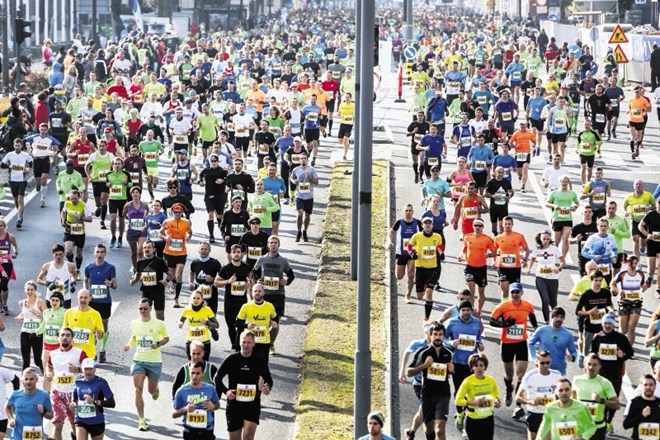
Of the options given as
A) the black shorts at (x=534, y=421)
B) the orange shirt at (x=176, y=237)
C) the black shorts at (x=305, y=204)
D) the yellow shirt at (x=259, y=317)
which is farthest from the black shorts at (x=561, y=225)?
the black shorts at (x=534, y=421)

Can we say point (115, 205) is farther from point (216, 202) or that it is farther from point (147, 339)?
point (147, 339)

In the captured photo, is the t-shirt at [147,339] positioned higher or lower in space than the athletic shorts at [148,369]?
higher

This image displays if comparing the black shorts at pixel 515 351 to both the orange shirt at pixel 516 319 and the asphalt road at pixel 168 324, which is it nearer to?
the orange shirt at pixel 516 319

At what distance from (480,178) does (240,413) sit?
13821 mm

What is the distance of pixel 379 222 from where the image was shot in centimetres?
2984

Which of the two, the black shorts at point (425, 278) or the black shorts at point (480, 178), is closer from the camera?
the black shorts at point (425, 278)

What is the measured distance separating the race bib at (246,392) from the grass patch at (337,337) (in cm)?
107

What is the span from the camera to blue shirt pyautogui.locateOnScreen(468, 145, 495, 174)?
29.7 m

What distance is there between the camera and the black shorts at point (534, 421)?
16.9 metres

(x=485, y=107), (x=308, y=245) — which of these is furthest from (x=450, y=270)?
(x=485, y=107)

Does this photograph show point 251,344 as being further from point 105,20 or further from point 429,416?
point 105,20

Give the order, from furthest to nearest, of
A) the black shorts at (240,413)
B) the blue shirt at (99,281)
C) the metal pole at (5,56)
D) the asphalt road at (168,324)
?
the metal pole at (5,56) < the blue shirt at (99,281) < the asphalt road at (168,324) < the black shorts at (240,413)

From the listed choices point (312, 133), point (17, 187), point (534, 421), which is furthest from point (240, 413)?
point (312, 133)

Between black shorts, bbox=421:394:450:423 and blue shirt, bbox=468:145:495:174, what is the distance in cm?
1286
